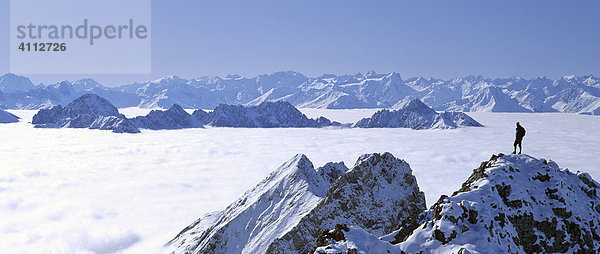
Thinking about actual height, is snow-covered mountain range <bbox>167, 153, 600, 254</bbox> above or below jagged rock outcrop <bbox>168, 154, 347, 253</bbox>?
above

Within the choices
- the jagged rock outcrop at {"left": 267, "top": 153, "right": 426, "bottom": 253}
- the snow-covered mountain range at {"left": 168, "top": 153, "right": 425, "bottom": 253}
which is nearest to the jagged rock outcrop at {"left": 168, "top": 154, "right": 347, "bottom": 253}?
the snow-covered mountain range at {"left": 168, "top": 153, "right": 425, "bottom": 253}

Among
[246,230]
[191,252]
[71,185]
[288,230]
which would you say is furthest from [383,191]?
[71,185]

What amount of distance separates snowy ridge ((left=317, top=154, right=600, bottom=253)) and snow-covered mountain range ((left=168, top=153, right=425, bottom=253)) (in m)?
10.5

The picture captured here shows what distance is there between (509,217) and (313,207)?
18.7 meters

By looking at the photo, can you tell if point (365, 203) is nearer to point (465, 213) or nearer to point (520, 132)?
point (520, 132)

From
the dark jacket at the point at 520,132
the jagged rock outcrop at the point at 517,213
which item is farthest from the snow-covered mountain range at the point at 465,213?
the dark jacket at the point at 520,132

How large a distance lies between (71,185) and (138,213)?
256 feet

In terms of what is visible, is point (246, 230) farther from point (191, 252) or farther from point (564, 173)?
point (564, 173)

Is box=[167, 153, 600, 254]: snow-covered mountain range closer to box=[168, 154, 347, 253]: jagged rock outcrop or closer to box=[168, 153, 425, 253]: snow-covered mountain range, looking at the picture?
box=[168, 153, 425, 253]: snow-covered mountain range

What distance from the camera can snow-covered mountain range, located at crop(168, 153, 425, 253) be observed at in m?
31.4

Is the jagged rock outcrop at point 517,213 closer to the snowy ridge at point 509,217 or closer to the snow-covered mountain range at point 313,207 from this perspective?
the snowy ridge at point 509,217

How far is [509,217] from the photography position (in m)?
18.5

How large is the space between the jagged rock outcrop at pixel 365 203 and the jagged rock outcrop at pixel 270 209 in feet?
8.41

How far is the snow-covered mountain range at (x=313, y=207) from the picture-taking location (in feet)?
103
